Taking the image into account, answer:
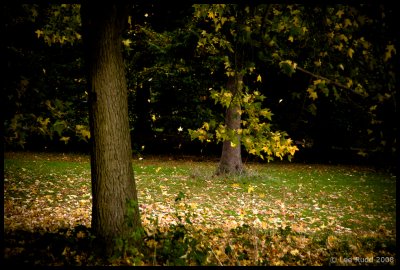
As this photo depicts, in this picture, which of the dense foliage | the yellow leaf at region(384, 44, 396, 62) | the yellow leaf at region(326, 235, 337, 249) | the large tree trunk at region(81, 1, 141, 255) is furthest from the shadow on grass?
the yellow leaf at region(384, 44, 396, 62)

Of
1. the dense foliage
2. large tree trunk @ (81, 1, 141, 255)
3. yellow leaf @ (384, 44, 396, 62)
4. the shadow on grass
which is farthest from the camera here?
large tree trunk @ (81, 1, 141, 255)

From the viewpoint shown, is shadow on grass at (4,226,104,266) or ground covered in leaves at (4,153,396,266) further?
ground covered in leaves at (4,153,396,266)

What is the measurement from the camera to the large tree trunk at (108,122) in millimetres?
4461

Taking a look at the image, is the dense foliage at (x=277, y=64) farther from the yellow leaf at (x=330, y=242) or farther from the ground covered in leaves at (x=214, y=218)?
the yellow leaf at (x=330, y=242)

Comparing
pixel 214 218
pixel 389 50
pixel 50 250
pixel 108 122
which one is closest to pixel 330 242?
pixel 214 218

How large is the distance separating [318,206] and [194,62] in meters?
9.50

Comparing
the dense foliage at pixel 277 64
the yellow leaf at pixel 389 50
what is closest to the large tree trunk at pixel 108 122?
the dense foliage at pixel 277 64

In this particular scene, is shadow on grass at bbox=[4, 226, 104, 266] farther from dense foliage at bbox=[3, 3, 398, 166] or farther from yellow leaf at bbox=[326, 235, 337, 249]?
yellow leaf at bbox=[326, 235, 337, 249]

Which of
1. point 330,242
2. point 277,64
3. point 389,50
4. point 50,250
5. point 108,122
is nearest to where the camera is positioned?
point 389,50

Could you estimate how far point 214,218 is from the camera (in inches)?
306

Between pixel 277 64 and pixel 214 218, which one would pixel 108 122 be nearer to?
pixel 277 64

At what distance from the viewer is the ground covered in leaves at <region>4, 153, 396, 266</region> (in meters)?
4.49

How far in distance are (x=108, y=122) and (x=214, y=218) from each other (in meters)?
4.30

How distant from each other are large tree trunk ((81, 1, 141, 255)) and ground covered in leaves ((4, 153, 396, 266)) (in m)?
0.38
